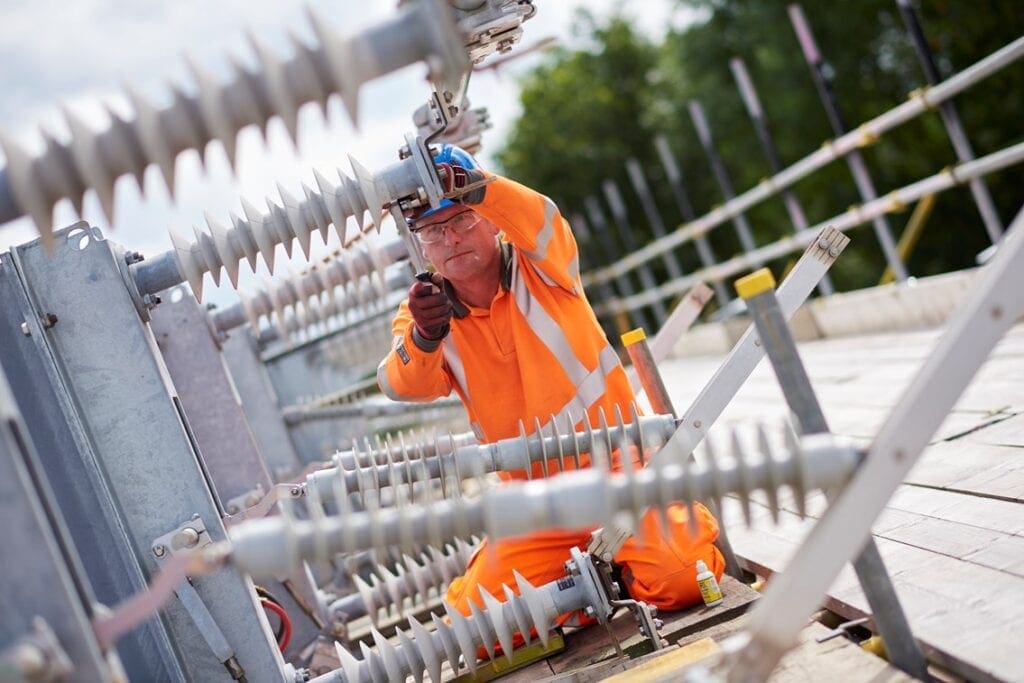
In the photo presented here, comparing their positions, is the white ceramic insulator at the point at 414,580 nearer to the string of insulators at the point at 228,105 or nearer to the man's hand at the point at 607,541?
the man's hand at the point at 607,541

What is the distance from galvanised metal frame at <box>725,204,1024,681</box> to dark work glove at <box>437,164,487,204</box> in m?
1.38

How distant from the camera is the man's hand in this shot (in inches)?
103

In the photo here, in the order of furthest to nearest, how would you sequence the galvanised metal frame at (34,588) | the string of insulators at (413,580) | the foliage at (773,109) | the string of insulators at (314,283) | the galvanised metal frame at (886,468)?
the foliage at (773,109) → the string of insulators at (314,283) → the string of insulators at (413,580) → the galvanised metal frame at (886,468) → the galvanised metal frame at (34,588)

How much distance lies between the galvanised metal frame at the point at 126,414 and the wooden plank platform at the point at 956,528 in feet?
4.83

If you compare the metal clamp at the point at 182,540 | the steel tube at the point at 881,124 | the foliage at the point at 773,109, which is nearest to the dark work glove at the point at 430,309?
the metal clamp at the point at 182,540

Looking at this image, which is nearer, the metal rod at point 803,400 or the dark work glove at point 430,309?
the metal rod at point 803,400

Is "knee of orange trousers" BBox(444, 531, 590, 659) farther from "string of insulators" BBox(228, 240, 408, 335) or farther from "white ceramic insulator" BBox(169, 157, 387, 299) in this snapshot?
"string of insulators" BBox(228, 240, 408, 335)

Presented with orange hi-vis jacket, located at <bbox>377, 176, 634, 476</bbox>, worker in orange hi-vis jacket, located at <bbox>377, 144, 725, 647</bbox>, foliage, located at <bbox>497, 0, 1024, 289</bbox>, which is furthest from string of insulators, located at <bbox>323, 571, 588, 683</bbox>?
foliage, located at <bbox>497, 0, 1024, 289</bbox>

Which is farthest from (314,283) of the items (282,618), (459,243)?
(282,618)

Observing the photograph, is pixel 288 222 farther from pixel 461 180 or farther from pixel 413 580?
pixel 413 580

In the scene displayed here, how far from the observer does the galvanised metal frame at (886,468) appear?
1562 millimetres

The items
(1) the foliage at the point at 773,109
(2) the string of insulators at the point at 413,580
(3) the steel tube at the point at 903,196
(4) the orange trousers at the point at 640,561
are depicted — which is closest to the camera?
(4) the orange trousers at the point at 640,561

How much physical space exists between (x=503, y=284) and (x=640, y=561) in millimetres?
985

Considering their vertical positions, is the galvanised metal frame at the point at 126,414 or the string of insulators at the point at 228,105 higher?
the string of insulators at the point at 228,105
